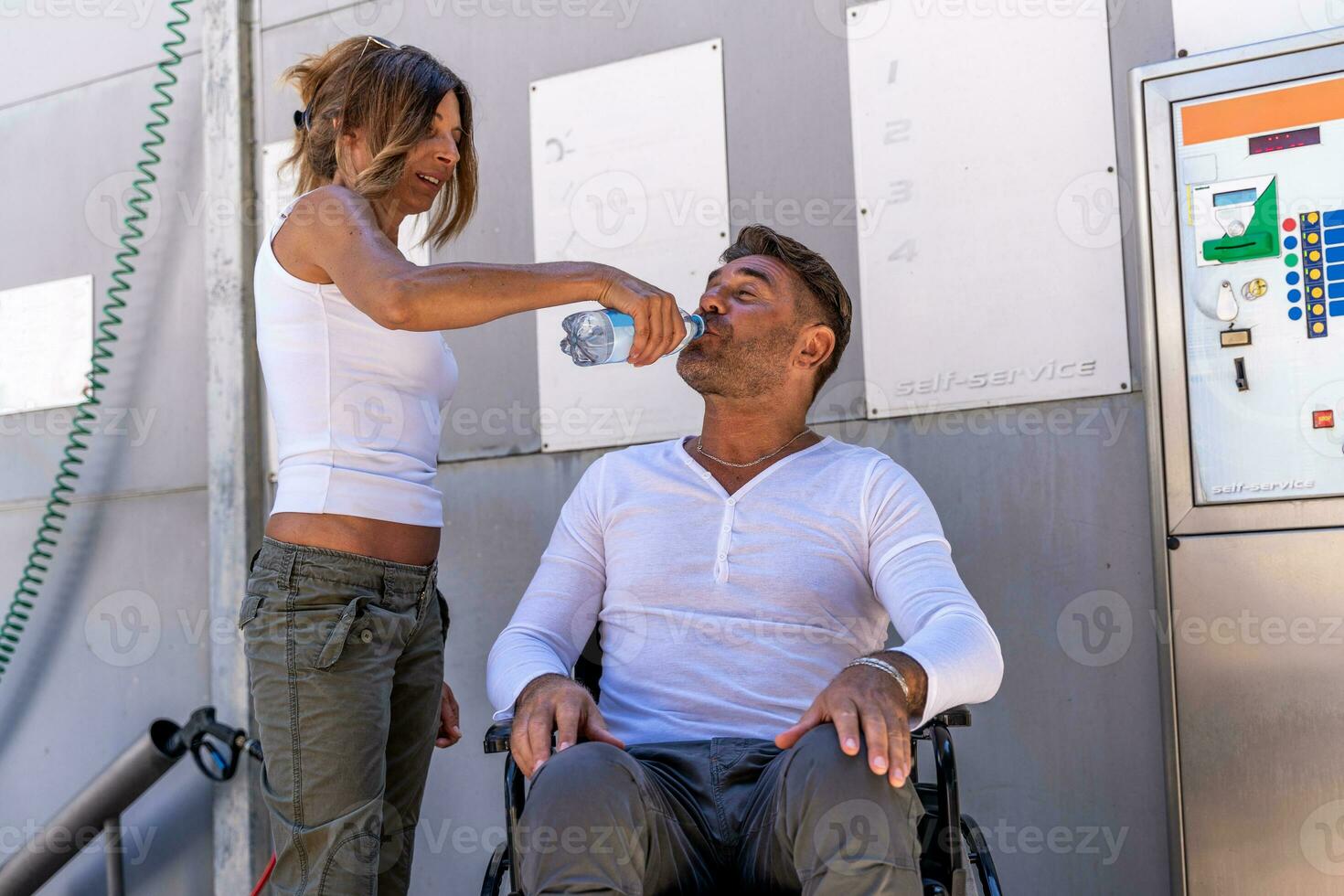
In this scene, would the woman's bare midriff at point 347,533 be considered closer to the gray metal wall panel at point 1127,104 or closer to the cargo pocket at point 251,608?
the cargo pocket at point 251,608

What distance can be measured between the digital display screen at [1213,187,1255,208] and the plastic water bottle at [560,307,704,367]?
1.15m

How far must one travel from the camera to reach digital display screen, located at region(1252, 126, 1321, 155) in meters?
2.46

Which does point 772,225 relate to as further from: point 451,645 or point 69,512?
point 69,512

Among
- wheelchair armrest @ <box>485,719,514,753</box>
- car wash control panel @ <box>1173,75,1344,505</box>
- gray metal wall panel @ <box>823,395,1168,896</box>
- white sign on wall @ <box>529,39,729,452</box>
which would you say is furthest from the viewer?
white sign on wall @ <box>529,39,729,452</box>

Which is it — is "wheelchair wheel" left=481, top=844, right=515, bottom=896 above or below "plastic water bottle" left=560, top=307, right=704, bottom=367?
below

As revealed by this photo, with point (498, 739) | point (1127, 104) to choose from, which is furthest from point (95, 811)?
point (1127, 104)

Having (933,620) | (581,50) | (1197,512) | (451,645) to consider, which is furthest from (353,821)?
(581,50)

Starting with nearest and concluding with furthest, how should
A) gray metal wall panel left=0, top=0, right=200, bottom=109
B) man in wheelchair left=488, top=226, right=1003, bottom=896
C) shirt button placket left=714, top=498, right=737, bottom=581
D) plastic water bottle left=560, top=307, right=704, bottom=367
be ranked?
man in wheelchair left=488, top=226, right=1003, bottom=896 < plastic water bottle left=560, top=307, right=704, bottom=367 < shirt button placket left=714, top=498, right=737, bottom=581 < gray metal wall panel left=0, top=0, right=200, bottom=109

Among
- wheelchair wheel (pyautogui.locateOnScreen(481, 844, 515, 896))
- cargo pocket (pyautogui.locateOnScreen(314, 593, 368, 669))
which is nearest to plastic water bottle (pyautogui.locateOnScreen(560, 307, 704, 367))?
cargo pocket (pyautogui.locateOnScreen(314, 593, 368, 669))

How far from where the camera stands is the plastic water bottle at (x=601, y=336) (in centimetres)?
213

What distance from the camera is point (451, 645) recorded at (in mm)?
3520

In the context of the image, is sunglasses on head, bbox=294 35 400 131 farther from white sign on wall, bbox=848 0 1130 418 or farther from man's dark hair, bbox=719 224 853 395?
white sign on wall, bbox=848 0 1130 418

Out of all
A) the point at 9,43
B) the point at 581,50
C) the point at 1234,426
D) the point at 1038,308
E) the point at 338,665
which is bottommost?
the point at 338,665

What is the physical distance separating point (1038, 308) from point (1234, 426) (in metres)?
0.51
